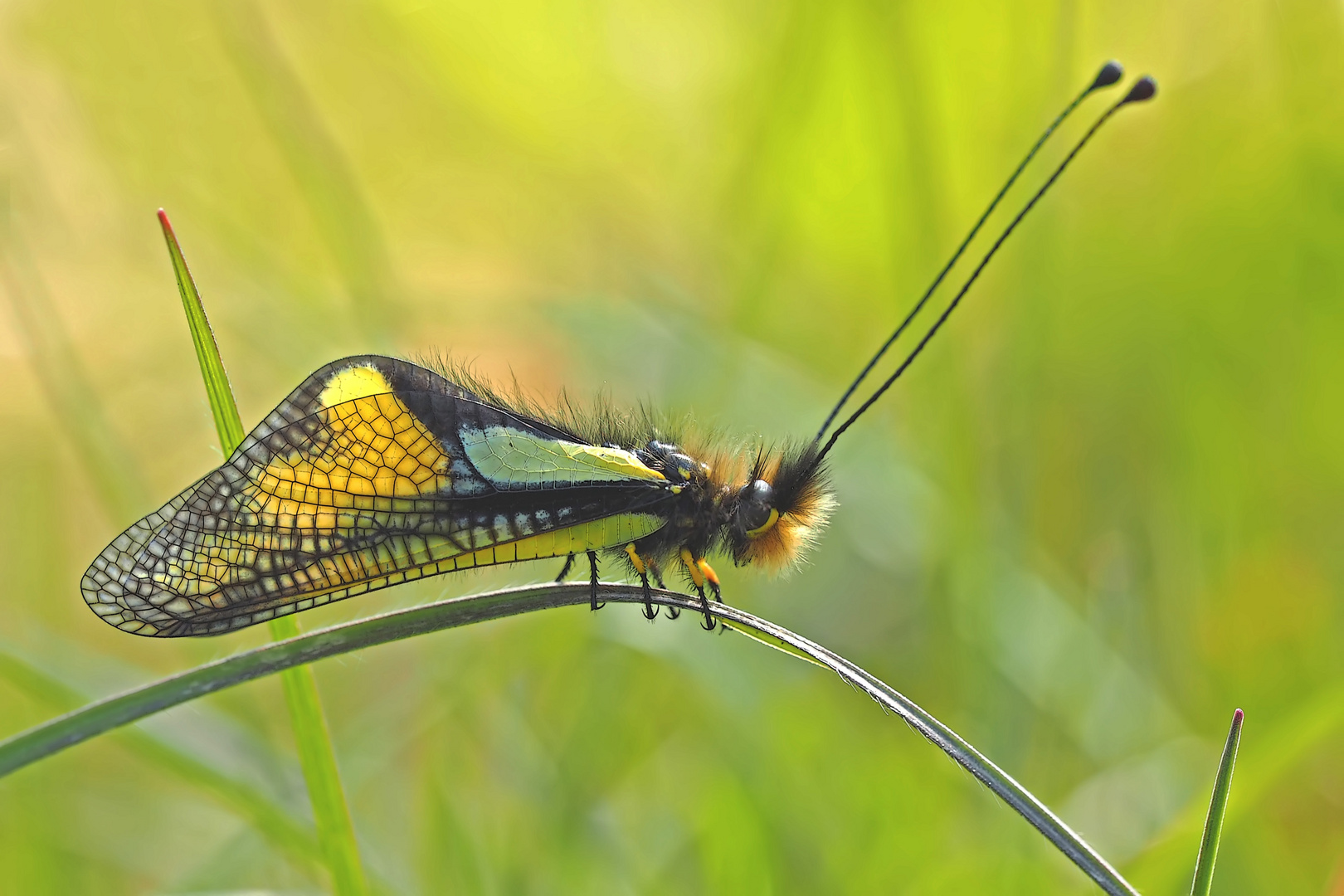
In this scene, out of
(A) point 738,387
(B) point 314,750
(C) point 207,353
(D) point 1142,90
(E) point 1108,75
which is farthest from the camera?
(A) point 738,387

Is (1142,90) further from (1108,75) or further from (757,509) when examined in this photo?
(757,509)

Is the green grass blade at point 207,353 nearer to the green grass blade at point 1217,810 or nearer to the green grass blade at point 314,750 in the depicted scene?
the green grass blade at point 314,750

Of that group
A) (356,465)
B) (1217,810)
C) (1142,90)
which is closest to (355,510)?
(356,465)

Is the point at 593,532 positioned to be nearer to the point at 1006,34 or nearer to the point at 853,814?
the point at 853,814

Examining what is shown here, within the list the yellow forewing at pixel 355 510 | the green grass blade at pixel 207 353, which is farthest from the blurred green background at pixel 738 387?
the green grass blade at pixel 207 353

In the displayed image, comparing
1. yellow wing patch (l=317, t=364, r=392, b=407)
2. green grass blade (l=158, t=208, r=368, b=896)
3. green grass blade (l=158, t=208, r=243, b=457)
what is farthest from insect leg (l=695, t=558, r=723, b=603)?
green grass blade (l=158, t=208, r=243, b=457)

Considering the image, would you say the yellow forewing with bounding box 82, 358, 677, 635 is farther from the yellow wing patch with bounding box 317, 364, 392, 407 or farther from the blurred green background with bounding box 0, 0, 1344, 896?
the blurred green background with bounding box 0, 0, 1344, 896

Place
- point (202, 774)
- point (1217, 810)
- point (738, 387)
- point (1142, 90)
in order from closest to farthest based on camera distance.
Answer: point (1217, 810) < point (1142, 90) < point (202, 774) < point (738, 387)
